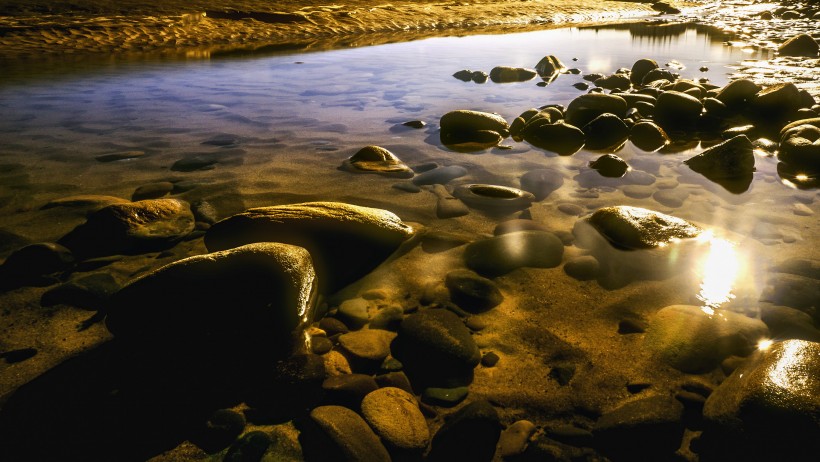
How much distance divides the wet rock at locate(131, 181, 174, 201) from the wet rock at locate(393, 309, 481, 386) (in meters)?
2.29

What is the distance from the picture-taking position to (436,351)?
5.64 feet

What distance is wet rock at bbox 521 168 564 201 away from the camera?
324 centimetres

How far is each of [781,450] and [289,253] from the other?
1.79 metres

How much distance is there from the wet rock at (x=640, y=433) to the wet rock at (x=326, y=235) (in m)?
1.30

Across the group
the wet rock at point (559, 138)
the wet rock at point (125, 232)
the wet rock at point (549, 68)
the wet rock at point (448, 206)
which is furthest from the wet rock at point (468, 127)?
the wet rock at point (549, 68)

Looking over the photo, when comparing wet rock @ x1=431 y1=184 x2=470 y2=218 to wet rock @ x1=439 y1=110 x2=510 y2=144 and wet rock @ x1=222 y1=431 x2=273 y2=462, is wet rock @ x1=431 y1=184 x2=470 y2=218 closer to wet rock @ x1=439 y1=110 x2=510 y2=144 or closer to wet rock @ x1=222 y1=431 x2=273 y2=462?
wet rock @ x1=439 y1=110 x2=510 y2=144

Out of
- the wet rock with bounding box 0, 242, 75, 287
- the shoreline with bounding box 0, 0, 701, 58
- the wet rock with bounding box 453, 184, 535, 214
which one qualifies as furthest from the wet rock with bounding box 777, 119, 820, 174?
the shoreline with bounding box 0, 0, 701, 58

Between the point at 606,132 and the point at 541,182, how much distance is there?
160 centimetres

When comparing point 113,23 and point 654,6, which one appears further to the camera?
point 654,6

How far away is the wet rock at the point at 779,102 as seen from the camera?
16.4 ft

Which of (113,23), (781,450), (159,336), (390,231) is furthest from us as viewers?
(113,23)

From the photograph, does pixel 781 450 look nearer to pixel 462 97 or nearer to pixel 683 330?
pixel 683 330

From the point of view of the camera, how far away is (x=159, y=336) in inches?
67.3

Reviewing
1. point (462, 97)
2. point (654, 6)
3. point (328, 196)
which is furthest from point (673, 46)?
point (654, 6)
